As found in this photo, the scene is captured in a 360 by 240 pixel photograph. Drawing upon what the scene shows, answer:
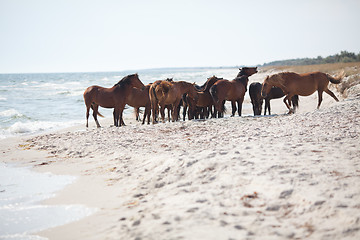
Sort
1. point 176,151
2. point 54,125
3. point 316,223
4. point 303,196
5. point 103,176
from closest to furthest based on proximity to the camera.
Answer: point 316,223 → point 303,196 → point 103,176 → point 176,151 → point 54,125

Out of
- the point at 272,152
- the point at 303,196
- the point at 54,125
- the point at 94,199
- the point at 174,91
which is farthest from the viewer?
the point at 54,125

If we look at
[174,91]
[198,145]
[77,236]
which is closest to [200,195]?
[77,236]

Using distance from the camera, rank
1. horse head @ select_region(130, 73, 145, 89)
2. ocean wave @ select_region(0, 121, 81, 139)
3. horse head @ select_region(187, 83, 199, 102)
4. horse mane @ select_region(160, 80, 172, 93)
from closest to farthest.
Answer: horse mane @ select_region(160, 80, 172, 93)
horse head @ select_region(187, 83, 199, 102)
horse head @ select_region(130, 73, 145, 89)
ocean wave @ select_region(0, 121, 81, 139)

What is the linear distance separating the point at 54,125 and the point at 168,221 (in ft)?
46.9

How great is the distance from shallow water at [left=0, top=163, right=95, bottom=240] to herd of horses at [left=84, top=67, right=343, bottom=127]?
6.58 metres

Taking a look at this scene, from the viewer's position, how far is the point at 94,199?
460cm

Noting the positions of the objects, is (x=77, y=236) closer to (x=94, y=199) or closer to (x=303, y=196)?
(x=94, y=199)

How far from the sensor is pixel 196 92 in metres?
13.5

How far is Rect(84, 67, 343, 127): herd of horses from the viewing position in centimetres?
1260

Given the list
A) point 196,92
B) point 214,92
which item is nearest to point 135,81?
point 196,92

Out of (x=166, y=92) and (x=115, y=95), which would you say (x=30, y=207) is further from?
(x=115, y=95)

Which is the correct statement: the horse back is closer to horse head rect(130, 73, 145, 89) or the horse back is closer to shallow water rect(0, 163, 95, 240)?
horse head rect(130, 73, 145, 89)

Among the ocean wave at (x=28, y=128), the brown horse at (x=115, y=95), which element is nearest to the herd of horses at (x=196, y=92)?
the brown horse at (x=115, y=95)

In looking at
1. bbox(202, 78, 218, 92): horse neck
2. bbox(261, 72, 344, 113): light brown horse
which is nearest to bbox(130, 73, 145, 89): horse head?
bbox(202, 78, 218, 92): horse neck
